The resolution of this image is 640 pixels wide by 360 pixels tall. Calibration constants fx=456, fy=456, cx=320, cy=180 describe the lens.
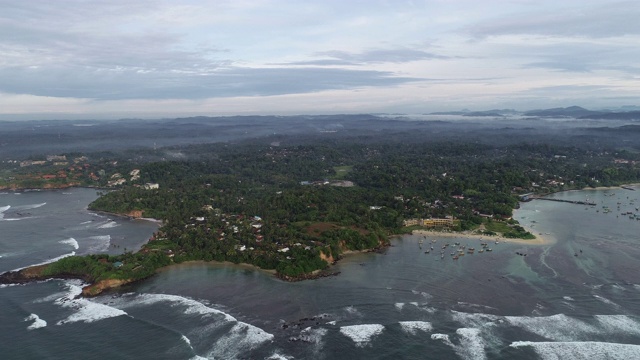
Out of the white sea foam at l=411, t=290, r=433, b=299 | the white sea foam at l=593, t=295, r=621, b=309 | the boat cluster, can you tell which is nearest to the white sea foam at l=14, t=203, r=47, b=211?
the boat cluster

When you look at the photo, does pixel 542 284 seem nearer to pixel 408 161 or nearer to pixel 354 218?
pixel 354 218

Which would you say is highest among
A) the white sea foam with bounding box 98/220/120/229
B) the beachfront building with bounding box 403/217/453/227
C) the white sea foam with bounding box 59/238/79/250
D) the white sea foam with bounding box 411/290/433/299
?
the beachfront building with bounding box 403/217/453/227

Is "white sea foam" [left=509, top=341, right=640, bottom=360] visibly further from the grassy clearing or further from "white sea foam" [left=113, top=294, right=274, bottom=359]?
the grassy clearing

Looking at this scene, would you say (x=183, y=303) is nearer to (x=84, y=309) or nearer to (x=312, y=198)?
(x=84, y=309)

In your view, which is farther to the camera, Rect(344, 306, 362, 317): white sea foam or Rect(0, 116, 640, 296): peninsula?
Rect(0, 116, 640, 296): peninsula

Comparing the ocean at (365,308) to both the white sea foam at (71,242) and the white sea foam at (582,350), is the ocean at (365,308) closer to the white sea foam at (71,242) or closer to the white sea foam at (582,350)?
the white sea foam at (582,350)

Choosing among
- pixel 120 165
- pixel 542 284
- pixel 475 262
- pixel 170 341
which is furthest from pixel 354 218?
pixel 120 165

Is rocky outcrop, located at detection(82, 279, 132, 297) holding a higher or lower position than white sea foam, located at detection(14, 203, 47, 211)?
lower
